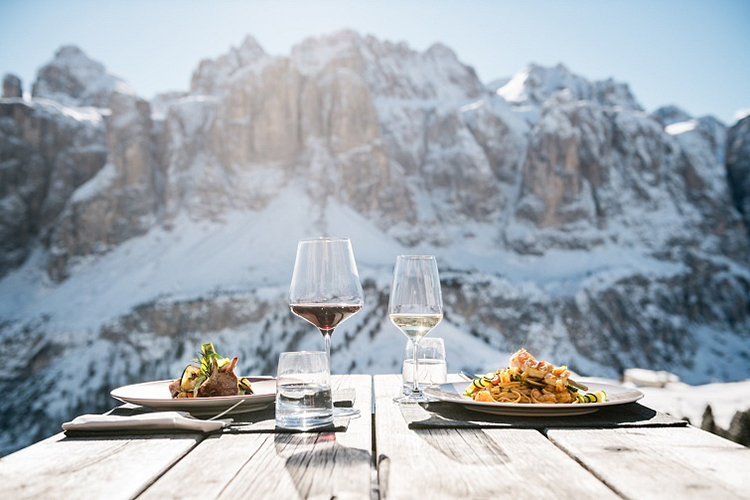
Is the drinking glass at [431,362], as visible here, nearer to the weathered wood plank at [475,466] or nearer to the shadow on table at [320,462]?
the weathered wood plank at [475,466]

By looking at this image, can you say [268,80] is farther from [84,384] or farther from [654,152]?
[654,152]

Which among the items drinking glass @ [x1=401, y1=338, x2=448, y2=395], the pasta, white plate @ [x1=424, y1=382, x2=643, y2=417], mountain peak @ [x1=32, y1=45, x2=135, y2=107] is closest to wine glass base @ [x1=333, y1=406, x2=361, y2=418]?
white plate @ [x1=424, y1=382, x2=643, y2=417]

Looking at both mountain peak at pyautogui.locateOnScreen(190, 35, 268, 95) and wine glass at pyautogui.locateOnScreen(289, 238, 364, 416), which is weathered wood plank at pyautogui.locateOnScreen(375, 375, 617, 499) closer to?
wine glass at pyautogui.locateOnScreen(289, 238, 364, 416)

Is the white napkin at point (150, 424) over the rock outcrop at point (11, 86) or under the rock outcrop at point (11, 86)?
under

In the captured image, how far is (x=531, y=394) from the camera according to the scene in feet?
5.89

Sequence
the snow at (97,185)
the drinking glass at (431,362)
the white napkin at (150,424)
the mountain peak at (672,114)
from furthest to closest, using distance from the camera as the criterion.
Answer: the mountain peak at (672,114)
the snow at (97,185)
the drinking glass at (431,362)
the white napkin at (150,424)

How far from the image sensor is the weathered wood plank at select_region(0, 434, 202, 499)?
1.14 m

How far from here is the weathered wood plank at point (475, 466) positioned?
1102 millimetres

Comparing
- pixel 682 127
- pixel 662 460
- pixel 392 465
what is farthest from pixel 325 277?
pixel 682 127

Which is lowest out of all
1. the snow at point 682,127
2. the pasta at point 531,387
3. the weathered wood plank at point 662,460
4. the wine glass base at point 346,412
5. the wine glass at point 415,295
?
the weathered wood plank at point 662,460

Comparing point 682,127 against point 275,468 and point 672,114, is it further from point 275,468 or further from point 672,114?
point 275,468

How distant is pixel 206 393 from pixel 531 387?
3.22ft

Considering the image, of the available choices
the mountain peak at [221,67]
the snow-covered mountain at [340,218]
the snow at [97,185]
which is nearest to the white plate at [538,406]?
the snow-covered mountain at [340,218]

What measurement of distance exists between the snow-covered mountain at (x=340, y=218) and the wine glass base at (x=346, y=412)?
4764 centimetres
